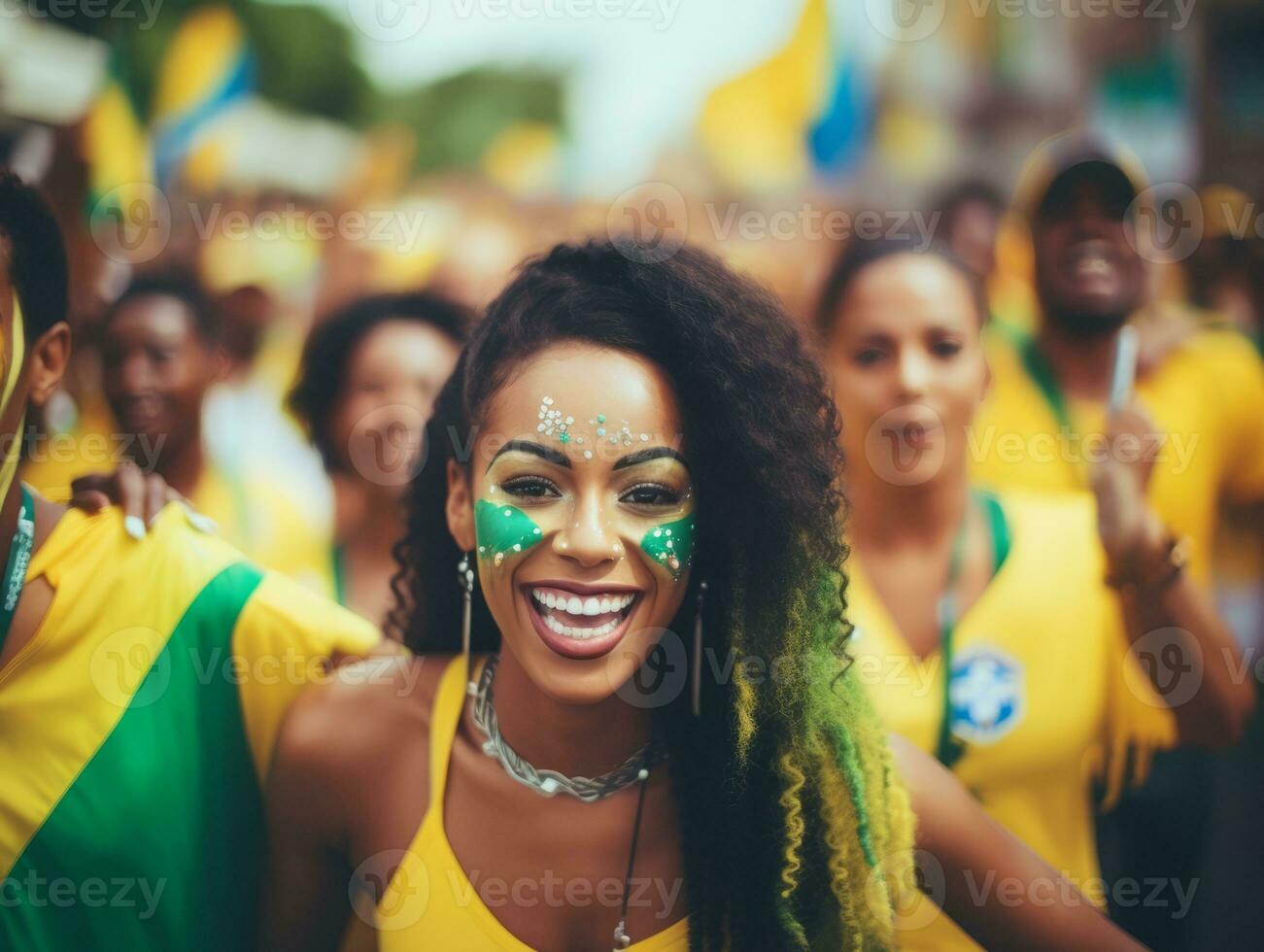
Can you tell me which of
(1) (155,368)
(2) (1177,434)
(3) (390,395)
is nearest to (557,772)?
(3) (390,395)

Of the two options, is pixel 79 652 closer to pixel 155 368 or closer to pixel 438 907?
pixel 155 368

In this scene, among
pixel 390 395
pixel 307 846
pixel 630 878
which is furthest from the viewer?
pixel 390 395

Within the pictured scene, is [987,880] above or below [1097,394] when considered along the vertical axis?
below

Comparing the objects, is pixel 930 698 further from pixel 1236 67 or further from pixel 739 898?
pixel 1236 67

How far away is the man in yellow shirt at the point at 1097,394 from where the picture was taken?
273 cm

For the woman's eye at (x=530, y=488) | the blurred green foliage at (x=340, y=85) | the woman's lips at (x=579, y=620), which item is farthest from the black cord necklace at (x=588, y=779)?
the blurred green foliage at (x=340, y=85)

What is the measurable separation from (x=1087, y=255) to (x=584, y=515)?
5.84 feet

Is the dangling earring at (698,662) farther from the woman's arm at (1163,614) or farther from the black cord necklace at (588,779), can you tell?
the woman's arm at (1163,614)

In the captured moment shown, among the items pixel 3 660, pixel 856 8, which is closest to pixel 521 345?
pixel 3 660

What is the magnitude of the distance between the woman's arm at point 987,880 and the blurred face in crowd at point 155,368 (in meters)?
1.75

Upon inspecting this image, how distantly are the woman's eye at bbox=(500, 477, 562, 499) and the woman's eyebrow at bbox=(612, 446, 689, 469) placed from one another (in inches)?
4.4

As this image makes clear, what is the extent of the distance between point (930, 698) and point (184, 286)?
2.04 meters

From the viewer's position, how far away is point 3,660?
201 cm

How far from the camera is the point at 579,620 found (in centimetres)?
171
